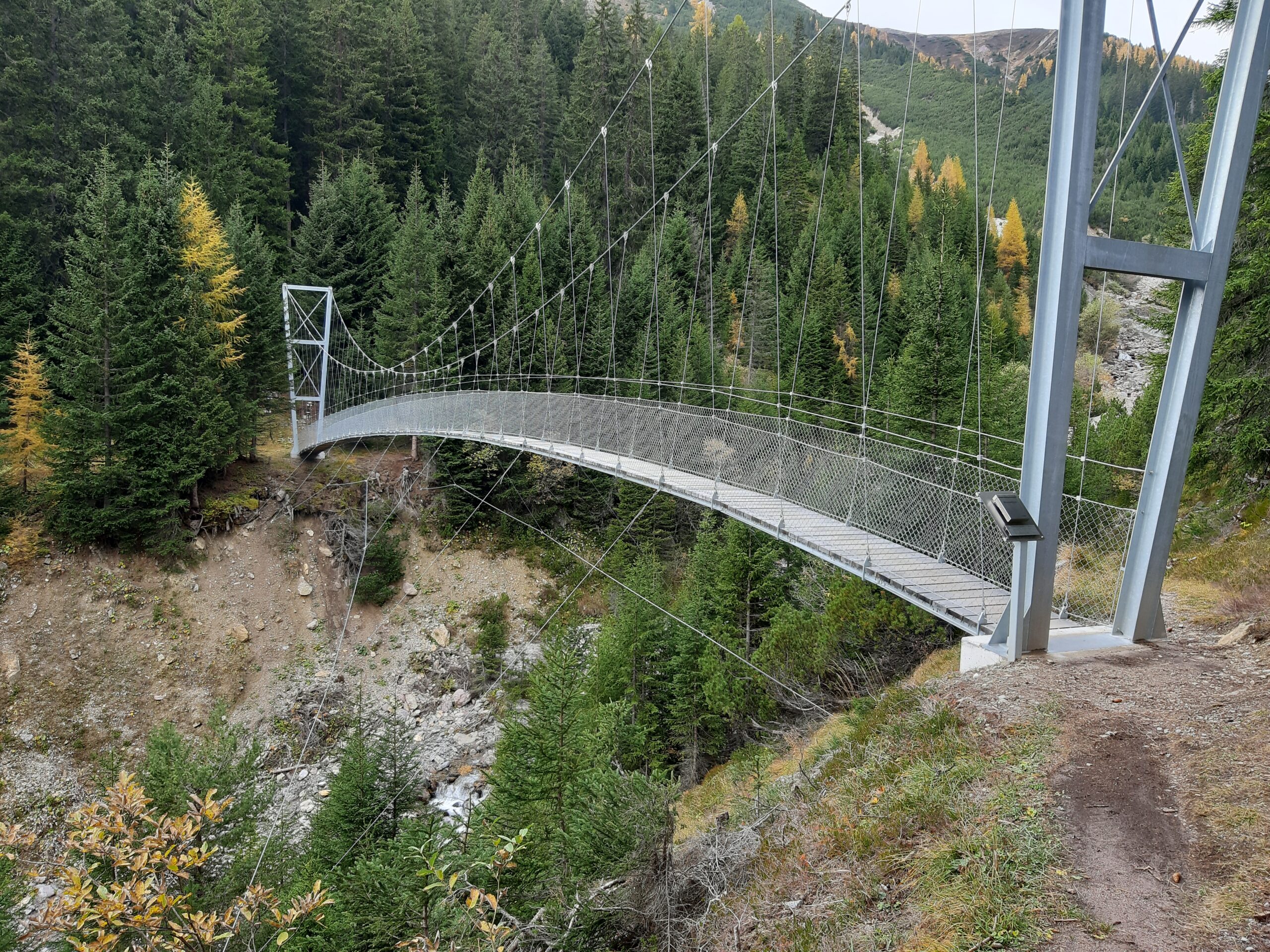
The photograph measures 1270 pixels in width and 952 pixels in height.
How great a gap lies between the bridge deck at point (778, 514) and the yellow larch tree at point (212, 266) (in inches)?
269

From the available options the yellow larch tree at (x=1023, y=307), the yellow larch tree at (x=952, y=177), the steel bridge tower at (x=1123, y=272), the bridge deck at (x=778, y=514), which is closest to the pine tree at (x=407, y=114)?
the bridge deck at (x=778, y=514)

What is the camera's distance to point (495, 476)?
21.2m

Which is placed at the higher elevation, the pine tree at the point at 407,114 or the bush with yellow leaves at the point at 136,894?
the pine tree at the point at 407,114

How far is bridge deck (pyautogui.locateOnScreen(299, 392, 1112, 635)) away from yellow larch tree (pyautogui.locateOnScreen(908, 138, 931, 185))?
123 ft

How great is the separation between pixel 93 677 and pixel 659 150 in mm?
24672

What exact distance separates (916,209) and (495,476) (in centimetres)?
2926

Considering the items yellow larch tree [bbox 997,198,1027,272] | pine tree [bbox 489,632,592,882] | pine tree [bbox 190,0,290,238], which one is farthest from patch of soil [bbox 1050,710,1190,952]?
yellow larch tree [bbox 997,198,1027,272]

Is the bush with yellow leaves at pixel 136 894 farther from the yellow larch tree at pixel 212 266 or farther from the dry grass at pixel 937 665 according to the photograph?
Result: the yellow larch tree at pixel 212 266

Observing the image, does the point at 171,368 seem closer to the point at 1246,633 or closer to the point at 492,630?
the point at 492,630

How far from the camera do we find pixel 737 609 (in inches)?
542

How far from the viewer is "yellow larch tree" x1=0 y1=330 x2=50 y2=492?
1673cm

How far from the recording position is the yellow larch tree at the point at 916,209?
3822 cm

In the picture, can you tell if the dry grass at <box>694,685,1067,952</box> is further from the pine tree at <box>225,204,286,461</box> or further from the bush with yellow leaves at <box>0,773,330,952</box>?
the pine tree at <box>225,204,286,461</box>

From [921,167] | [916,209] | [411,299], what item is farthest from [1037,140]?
[411,299]
